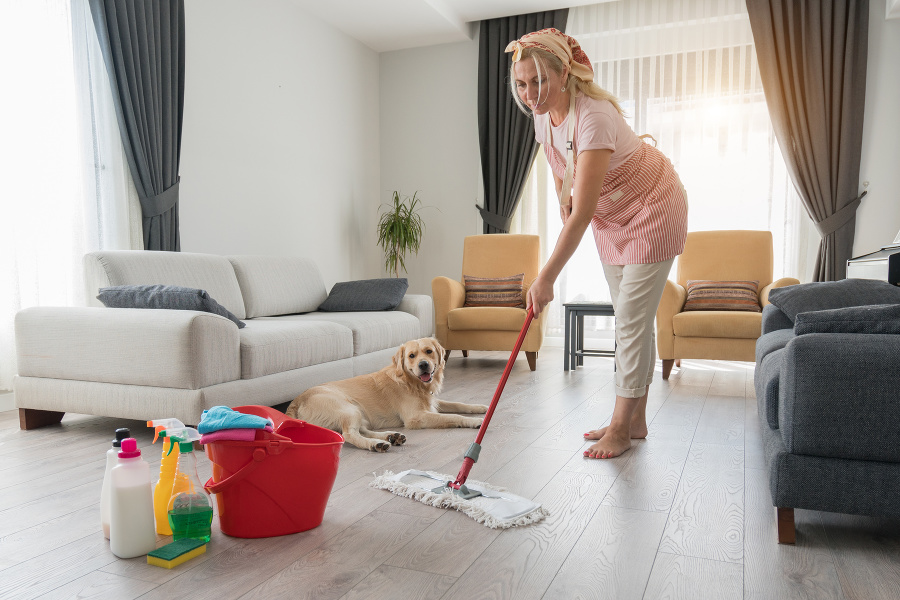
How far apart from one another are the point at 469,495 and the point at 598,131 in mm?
1145

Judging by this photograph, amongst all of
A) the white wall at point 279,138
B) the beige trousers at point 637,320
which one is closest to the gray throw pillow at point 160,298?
the white wall at point 279,138

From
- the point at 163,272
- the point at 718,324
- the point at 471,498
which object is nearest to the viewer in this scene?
the point at 471,498

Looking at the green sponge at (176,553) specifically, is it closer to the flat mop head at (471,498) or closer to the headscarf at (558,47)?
the flat mop head at (471,498)

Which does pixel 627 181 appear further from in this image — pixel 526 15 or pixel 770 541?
pixel 526 15

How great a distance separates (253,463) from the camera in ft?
4.88

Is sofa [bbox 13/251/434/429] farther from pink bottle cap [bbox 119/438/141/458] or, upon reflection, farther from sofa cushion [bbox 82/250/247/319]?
pink bottle cap [bbox 119/438/141/458]

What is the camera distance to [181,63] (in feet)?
13.0

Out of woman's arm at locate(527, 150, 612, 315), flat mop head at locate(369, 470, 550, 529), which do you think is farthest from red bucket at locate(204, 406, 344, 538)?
woman's arm at locate(527, 150, 612, 315)

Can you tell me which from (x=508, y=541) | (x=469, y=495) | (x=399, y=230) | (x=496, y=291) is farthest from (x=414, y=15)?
(x=508, y=541)

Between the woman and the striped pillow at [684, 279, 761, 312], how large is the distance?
1.96 meters

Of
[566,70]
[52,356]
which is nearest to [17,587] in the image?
[52,356]

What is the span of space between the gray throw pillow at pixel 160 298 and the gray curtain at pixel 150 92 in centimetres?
111

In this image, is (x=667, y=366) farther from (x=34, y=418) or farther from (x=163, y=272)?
(x=34, y=418)

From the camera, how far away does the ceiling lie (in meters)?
5.19
